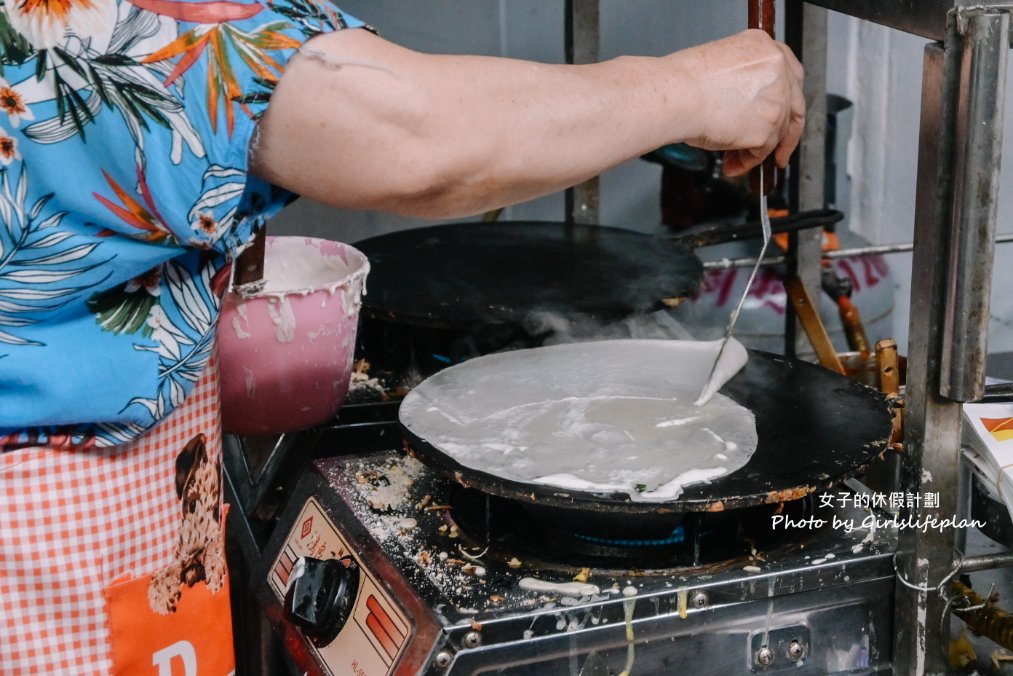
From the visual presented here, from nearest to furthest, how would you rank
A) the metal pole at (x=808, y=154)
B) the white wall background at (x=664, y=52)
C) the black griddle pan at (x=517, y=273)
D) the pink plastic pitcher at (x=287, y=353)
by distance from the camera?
1. the pink plastic pitcher at (x=287, y=353)
2. the black griddle pan at (x=517, y=273)
3. the metal pole at (x=808, y=154)
4. the white wall background at (x=664, y=52)

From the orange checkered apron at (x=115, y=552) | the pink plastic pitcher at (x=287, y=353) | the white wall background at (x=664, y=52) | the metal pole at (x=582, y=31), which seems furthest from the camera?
the white wall background at (x=664, y=52)

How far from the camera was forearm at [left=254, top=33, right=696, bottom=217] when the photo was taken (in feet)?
3.45

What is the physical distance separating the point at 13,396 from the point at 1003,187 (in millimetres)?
2971

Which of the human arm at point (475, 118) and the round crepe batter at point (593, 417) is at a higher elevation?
the human arm at point (475, 118)

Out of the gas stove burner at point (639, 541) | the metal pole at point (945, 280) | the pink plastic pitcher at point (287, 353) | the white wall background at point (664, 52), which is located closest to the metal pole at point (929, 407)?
the metal pole at point (945, 280)

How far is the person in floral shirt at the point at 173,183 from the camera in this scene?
1029 millimetres

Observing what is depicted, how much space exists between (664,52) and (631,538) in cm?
225

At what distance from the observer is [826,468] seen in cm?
132

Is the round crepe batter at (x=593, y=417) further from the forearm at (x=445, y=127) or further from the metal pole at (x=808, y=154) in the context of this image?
the metal pole at (x=808, y=154)

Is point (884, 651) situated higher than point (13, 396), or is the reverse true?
point (13, 396)

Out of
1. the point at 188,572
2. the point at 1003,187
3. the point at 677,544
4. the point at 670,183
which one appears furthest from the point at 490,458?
the point at 1003,187

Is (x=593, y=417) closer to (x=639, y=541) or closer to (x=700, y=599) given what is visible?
(x=639, y=541)

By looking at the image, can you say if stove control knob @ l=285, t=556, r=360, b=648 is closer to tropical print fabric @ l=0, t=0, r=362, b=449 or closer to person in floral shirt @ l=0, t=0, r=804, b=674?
person in floral shirt @ l=0, t=0, r=804, b=674

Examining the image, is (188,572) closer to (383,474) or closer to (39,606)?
(39,606)
